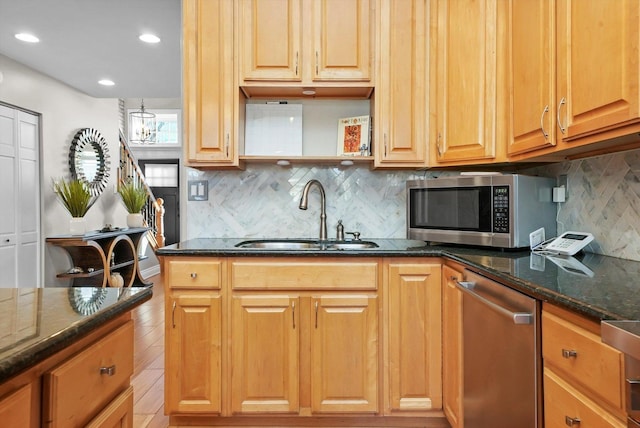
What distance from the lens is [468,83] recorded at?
2.09 m

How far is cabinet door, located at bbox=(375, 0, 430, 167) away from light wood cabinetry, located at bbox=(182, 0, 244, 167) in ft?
2.79

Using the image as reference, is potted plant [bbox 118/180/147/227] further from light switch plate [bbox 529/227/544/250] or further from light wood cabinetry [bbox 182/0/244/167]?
light switch plate [bbox 529/227/544/250]

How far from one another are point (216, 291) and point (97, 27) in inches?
100

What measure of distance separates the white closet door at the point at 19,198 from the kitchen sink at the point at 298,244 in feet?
9.40

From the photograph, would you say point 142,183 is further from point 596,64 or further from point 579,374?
point 579,374

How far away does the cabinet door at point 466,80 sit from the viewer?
2.02m

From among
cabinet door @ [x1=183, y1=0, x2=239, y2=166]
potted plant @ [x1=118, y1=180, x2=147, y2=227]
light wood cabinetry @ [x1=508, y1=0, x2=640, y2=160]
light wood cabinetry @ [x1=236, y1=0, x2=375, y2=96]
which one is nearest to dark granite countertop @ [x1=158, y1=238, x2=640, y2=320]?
light wood cabinetry @ [x1=508, y1=0, x2=640, y2=160]

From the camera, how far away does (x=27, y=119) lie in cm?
405

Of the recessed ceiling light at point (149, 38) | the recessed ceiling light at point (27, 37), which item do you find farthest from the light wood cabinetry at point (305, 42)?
the recessed ceiling light at point (27, 37)

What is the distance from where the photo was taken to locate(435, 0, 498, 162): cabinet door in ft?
6.63

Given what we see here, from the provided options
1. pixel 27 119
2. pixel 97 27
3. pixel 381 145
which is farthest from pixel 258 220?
pixel 27 119

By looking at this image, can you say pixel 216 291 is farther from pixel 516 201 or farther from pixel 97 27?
pixel 97 27

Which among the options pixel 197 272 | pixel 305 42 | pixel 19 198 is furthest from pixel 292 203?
pixel 19 198

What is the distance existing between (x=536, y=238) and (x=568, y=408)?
1106 mm
